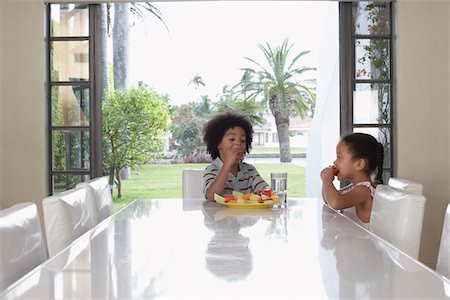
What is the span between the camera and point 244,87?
11680 millimetres

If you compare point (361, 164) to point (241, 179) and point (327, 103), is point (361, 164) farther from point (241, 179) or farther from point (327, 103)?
point (327, 103)

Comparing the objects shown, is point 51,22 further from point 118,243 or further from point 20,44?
point 118,243

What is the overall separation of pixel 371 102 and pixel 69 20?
2.19 m

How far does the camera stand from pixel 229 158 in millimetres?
3068

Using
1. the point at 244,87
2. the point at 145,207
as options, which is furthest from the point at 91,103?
the point at 244,87

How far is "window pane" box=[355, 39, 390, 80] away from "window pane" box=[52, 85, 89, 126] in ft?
6.28

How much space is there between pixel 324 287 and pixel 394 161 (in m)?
3.32

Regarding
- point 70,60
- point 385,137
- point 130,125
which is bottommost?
point 385,137

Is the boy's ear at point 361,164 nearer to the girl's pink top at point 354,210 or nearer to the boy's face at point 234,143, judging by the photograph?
the girl's pink top at point 354,210

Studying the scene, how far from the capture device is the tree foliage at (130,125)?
956 cm

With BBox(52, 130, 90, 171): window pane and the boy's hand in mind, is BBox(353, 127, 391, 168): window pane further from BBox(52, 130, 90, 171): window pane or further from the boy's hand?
BBox(52, 130, 90, 171): window pane

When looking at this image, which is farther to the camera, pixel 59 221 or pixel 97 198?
pixel 97 198

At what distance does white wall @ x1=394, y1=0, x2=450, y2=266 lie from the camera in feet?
14.0

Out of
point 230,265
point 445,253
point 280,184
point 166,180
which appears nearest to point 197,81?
point 166,180
